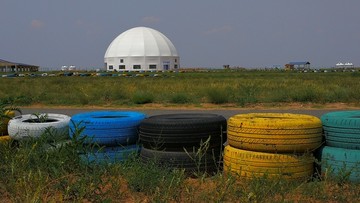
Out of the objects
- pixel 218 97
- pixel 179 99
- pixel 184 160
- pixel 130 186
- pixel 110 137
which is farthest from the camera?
pixel 179 99

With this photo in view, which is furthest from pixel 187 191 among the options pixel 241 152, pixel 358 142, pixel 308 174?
pixel 358 142

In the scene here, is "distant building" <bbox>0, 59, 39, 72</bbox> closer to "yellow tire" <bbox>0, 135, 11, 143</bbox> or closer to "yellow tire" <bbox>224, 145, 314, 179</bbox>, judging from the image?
"yellow tire" <bbox>0, 135, 11, 143</bbox>

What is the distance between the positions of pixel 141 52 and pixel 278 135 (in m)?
125

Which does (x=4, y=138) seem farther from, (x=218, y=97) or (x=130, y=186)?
(x=218, y=97)

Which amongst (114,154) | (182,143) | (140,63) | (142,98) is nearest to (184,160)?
(182,143)

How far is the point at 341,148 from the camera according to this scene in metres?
5.53

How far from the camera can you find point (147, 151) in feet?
19.8

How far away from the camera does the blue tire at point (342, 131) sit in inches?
214

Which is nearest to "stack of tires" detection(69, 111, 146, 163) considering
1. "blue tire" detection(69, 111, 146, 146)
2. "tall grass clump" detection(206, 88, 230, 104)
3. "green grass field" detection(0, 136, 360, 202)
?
"blue tire" detection(69, 111, 146, 146)

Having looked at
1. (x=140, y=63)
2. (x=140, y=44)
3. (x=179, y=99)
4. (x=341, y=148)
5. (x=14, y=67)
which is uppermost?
(x=140, y=44)

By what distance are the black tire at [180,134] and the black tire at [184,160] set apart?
10cm

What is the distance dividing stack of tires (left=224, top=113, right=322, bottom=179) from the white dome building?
123m

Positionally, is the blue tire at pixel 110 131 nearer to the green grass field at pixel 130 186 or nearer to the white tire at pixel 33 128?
the white tire at pixel 33 128

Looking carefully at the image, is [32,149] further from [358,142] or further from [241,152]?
[358,142]
